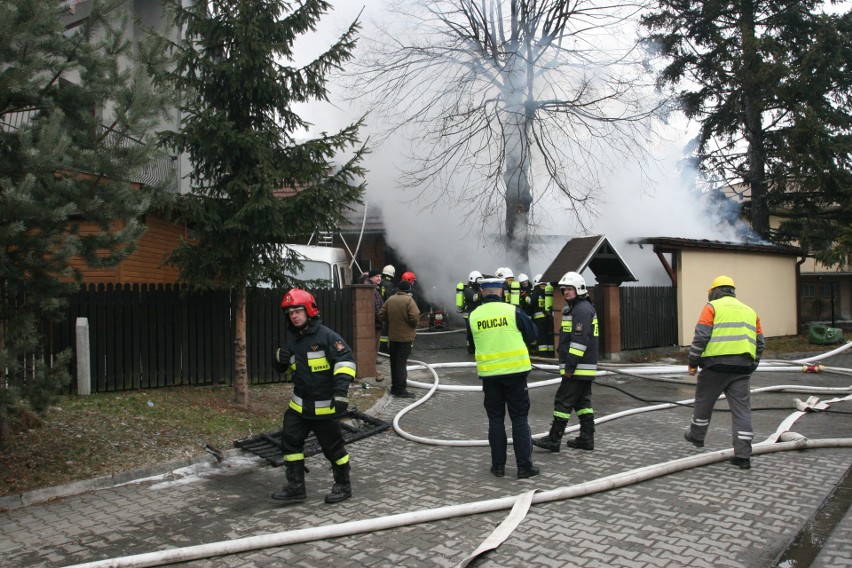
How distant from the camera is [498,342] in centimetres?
561

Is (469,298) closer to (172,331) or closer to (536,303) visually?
(536,303)

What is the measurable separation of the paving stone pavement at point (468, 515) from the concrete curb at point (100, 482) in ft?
0.15

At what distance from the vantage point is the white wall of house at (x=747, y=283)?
15914 mm

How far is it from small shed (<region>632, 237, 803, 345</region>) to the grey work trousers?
9268 mm

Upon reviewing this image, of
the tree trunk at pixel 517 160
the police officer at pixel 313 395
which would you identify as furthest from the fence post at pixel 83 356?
the tree trunk at pixel 517 160

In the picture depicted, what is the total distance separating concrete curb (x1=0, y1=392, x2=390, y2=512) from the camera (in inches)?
201

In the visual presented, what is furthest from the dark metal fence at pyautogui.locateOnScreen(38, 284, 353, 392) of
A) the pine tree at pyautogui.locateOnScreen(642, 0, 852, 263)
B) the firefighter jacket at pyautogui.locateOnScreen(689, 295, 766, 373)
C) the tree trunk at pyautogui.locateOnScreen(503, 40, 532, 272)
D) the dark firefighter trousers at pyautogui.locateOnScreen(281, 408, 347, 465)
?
the pine tree at pyautogui.locateOnScreen(642, 0, 852, 263)

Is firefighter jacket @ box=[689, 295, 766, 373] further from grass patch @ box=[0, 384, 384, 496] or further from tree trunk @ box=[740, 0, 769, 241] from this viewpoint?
tree trunk @ box=[740, 0, 769, 241]

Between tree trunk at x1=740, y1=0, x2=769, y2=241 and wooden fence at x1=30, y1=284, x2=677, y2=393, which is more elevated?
tree trunk at x1=740, y1=0, x2=769, y2=241

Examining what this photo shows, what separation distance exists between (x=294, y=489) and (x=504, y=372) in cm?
192

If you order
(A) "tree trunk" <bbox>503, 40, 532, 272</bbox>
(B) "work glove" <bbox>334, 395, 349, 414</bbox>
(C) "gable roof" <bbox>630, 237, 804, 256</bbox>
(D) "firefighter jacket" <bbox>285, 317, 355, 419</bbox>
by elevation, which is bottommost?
(B) "work glove" <bbox>334, 395, 349, 414</bbox>

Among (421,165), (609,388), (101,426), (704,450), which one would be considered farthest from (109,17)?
(421,165)

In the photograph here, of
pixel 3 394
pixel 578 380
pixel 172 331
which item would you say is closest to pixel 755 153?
pixel 578 380

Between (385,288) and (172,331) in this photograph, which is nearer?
(172,331)
